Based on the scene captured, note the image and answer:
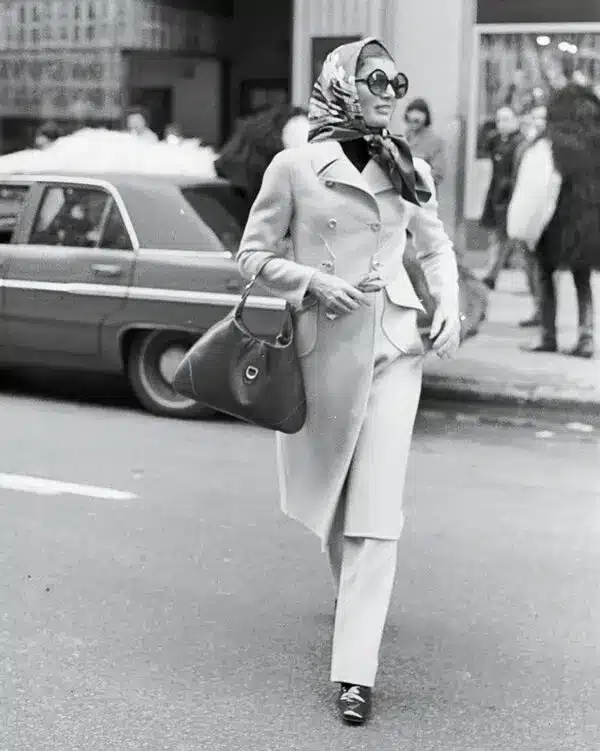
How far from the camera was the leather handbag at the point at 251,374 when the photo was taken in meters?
4.30

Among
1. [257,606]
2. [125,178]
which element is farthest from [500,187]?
[257,606]

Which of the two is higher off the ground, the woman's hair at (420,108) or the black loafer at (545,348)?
the woman's hair at (420,108)

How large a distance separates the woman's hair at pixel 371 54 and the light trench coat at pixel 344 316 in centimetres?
24

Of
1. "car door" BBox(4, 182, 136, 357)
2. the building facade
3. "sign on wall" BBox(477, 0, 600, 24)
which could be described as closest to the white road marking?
"car door" BBox(4, 182, 136, 357)

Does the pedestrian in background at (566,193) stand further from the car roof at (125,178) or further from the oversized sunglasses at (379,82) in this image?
the oversized sunglasses at (379,82)

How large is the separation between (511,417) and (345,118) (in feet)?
17.7

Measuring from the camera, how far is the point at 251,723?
4.21 meters

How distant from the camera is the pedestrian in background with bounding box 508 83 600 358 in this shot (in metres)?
11.0

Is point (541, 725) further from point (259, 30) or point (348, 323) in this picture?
point (259, 30)

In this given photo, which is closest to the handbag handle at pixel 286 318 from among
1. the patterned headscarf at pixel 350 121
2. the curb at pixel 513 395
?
the patterned headscarf at pixel 350 121

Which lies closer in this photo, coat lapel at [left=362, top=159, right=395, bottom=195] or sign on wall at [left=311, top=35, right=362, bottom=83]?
coat lapel at [left=362, top=159, right=395, bottom=195]

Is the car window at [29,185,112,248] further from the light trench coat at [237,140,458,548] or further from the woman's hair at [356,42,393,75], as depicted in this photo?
the woman's hair at [356,42,393,75]

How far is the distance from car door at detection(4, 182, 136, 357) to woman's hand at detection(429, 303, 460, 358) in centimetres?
474

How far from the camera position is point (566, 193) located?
11188mm
